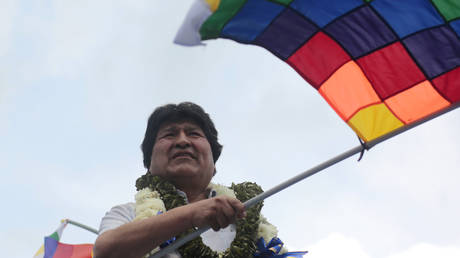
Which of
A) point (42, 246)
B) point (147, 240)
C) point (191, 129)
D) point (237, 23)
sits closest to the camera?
point (147, 240)

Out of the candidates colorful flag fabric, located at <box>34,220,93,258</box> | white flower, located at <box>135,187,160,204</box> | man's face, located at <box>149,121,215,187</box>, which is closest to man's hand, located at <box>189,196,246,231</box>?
white flower, located at <box>135,187,160,204</box>

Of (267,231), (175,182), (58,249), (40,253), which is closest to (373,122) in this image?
(267,231)

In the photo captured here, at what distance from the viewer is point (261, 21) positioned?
9.54 feet

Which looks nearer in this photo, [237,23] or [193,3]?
[193,3]

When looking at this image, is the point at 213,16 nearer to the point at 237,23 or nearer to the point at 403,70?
the point at 237,23

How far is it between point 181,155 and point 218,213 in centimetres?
106

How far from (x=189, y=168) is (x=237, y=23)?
1008mm

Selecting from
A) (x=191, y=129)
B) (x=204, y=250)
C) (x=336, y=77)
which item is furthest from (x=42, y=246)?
(x=336, y=77)

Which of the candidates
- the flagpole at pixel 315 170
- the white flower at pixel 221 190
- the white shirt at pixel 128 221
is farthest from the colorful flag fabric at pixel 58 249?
→ the flagpole at pixel 315 170

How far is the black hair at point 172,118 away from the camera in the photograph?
12.1 ft

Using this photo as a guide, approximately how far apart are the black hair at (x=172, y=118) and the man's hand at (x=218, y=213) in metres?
1.27

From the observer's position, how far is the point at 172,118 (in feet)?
12.1

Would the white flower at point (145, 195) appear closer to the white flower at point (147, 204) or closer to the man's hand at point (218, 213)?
the white flower at point (147, 204)

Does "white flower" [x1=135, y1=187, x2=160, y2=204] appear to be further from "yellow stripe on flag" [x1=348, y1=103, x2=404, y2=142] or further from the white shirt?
"yellow stripe on flag" [x1=348, y1=103, x2=404, y2=142]
